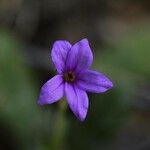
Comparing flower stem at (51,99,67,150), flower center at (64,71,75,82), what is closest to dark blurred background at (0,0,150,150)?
flower stem at (51,99,67,150)

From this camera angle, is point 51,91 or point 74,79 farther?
point 74,79

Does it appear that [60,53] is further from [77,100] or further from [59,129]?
[59,129]

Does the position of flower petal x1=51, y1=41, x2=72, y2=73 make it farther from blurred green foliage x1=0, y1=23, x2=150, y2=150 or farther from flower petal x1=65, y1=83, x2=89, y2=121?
blurred green foliage x1=0, y1=23, x2=150, y2=150

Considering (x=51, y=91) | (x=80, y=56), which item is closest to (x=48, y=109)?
(x=80, y=56)

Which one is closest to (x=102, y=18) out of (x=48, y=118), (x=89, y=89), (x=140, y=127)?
(x=140, y=127)

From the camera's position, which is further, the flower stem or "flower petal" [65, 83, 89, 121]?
the flower stem

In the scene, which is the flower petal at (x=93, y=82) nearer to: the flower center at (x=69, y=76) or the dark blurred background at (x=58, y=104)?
the flower center at (x=69, y=76)
